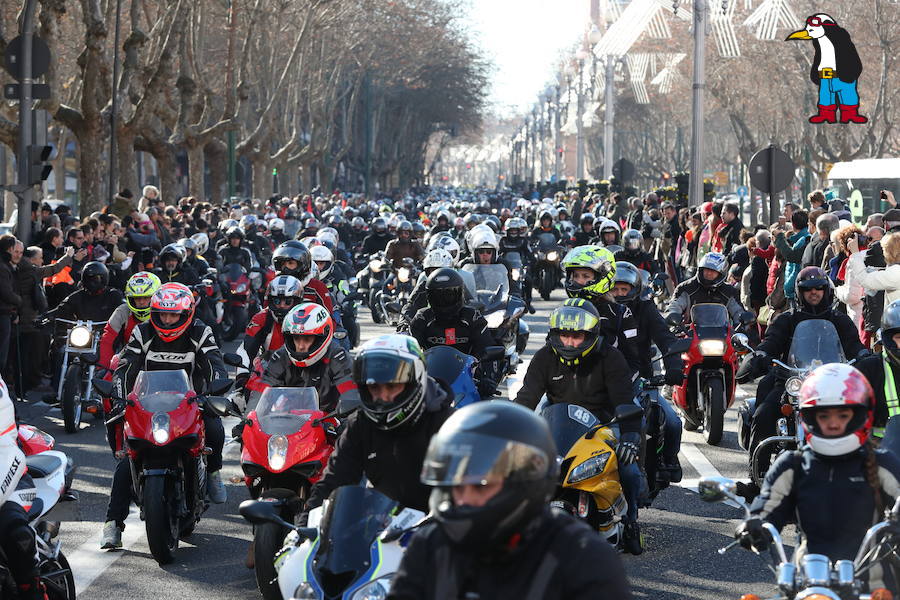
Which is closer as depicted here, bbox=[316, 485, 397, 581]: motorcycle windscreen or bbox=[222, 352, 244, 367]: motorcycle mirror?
bbox=[316, 485, 397, 581]: motorcycle windscreen

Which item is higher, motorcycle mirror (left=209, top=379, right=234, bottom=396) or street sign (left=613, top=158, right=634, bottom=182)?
street sign (left=613, top=158, right=634, bottom=182)

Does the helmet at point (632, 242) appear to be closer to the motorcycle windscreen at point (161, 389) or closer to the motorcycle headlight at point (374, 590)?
the motorcycle windscreen at point (161, 389)

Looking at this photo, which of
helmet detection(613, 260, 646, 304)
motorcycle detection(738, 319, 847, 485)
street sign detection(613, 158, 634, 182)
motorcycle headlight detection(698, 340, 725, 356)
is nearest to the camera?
motorcycle detection(738, 319, 847, 485)

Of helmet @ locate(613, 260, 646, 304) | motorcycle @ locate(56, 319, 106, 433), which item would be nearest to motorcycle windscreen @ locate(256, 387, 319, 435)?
helmet @ locate(613, 260, 646, 304)

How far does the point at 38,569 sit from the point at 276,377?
2.61 meters

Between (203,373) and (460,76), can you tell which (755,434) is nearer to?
(203,373)

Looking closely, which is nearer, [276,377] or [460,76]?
[276,377]

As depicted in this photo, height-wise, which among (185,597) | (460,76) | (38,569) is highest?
(460,76)

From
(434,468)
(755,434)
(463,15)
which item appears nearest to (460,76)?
(463,15)

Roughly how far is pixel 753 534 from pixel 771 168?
15908mm

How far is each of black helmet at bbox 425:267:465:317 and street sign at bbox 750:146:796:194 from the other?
32.0 feet

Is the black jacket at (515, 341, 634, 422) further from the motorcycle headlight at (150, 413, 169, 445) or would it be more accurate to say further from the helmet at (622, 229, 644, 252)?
the helmet at (622, 229, 644, 252)

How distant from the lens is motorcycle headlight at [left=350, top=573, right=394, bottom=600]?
5.34 metres

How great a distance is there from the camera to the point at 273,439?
822 centimetres
